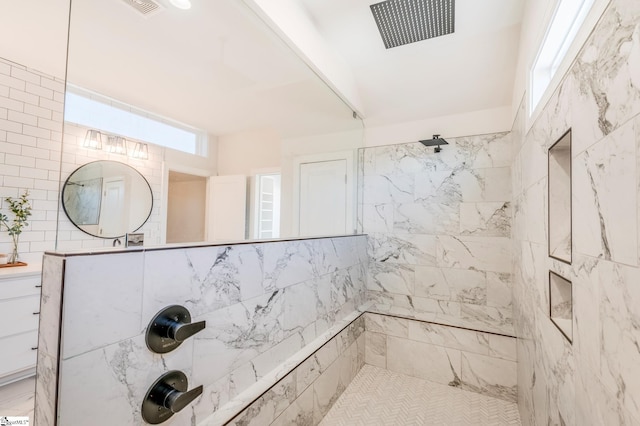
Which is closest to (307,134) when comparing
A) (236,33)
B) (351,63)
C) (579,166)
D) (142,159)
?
(351,63)

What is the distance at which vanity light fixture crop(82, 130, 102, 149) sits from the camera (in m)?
1.20

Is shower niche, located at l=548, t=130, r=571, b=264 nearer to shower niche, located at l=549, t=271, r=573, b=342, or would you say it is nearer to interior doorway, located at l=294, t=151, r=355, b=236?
shower niche, located at l=549, t=271, r=573, b=342

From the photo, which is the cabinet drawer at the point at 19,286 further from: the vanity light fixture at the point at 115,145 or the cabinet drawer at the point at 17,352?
the vanity light fixture at the point at 115,145

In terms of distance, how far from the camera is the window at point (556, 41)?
1.17 meters

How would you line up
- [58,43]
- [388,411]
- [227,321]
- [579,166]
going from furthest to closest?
[388,411] → [58,43] → [227,321] → [579,166]

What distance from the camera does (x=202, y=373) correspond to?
1.23m

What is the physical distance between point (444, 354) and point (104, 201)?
9.25ft

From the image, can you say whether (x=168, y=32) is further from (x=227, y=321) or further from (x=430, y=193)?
(x=430, y=193)

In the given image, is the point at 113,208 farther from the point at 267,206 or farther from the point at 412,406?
the point at 412,406

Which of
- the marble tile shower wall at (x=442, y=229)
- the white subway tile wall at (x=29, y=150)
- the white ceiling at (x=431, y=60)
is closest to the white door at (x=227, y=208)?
the white ceiling at (x=431, y=60)

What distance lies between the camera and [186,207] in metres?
1.53

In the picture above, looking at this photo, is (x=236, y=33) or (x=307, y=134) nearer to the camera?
(x=236, y=33)

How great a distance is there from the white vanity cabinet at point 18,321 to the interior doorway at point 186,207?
169cm

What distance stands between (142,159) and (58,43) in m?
0.80
